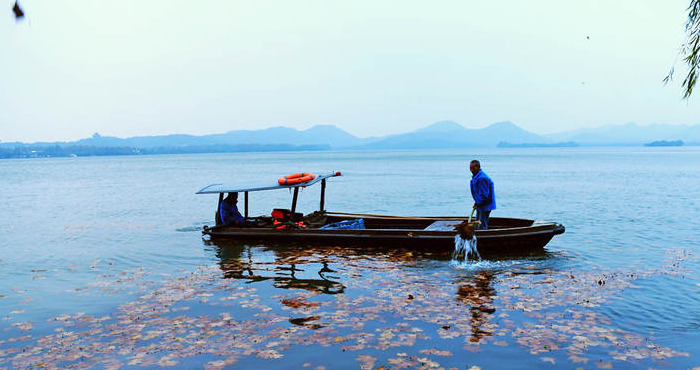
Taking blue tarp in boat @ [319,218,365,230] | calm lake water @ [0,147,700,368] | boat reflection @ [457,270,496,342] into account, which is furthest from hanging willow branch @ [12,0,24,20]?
blue tarp in boat @ [319,218,365,230]

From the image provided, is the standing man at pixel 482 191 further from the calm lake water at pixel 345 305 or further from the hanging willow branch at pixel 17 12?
the hanging willow branch at pixel 17 12

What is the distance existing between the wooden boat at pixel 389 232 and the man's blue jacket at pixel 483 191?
871mm

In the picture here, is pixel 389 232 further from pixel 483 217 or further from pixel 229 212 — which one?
pixel 229 212

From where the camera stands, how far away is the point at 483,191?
17.6 meters

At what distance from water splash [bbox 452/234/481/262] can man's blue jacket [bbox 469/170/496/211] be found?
1146mm

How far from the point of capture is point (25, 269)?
19.2m

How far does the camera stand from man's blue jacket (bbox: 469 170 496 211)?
17469 millimetres

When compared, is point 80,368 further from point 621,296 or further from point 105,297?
point 621,296

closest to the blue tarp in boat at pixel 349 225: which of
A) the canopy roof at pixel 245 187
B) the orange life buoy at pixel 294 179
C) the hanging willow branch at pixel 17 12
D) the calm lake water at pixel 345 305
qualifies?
the calm lake water at pixel 345 305

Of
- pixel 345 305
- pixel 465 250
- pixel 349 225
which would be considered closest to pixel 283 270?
pixel 345 305

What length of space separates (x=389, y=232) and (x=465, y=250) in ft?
9.49

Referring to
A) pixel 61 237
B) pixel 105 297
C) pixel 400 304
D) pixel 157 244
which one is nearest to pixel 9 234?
pixel 61 237

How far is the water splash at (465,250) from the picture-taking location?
17758 mm

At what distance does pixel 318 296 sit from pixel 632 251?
13.4 m
